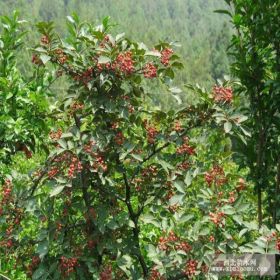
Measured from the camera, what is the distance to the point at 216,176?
3.68 meters

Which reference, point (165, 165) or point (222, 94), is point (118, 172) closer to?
point (165, 165)

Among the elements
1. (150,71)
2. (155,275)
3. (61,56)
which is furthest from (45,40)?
(155,275)

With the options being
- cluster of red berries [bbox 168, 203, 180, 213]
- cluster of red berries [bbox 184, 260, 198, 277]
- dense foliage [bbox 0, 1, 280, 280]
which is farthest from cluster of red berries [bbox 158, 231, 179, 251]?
cluster of red berries [bbox 168, 203, 180, 213]

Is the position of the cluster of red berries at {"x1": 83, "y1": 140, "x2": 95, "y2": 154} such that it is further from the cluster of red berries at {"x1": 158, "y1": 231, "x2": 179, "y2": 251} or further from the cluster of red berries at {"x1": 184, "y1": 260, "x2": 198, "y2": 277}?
the cluster of red berries at {"x1": 184, "y1": 260, "x2": 198, "y2": 277}

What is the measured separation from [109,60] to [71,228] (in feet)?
4.48

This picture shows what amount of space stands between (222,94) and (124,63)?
2.52 feet

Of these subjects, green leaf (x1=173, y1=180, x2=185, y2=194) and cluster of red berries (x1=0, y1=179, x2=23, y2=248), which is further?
cluster of red berries (x1=0, y1=179, x2=23, y2=248)

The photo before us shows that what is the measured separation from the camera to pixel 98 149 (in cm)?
358

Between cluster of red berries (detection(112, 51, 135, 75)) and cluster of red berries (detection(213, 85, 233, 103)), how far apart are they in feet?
2.14

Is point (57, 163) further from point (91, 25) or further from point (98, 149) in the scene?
point (91, 25)

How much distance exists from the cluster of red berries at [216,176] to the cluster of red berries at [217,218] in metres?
0.29

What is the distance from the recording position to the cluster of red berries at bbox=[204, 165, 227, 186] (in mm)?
3648

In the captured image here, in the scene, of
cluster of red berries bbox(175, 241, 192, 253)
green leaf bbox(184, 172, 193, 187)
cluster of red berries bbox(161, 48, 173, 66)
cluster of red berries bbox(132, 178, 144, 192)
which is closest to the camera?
cluster of red berries bbox(175, 241, 192, 253)

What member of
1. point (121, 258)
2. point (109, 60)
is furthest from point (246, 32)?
point (121, 258)
